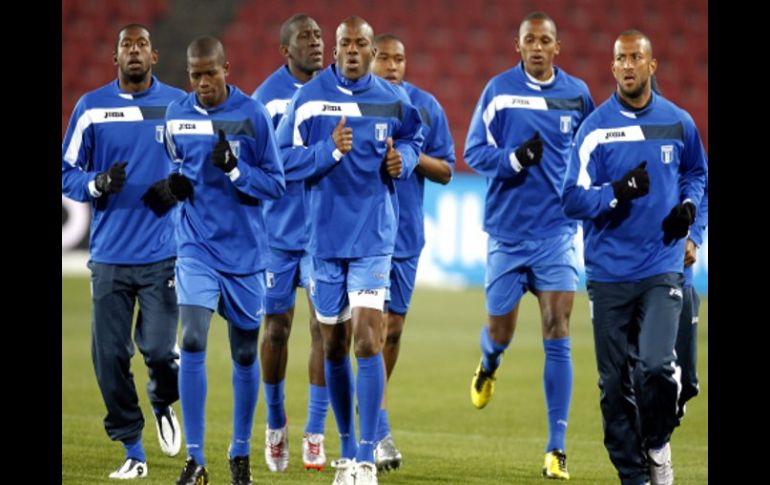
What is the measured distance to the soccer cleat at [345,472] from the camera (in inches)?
271

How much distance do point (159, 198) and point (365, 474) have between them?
2061 mm

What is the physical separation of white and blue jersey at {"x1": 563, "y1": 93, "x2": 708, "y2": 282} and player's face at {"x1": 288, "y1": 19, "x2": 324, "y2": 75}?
7.08 feet

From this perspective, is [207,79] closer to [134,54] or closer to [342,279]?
[134,54]

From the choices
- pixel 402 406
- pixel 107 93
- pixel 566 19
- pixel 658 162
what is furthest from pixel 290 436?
pixel 566 19

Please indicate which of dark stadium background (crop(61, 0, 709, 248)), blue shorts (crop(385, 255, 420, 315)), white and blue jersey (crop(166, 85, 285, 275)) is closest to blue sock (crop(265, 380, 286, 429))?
blue shorts (crop(385, 255, 420, 315))

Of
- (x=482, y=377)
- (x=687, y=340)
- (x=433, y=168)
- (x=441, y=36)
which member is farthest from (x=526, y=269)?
(x=441, y=36)

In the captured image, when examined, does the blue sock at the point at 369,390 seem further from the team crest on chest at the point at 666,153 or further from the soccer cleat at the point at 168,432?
the team crest on chest at the point at 666,153

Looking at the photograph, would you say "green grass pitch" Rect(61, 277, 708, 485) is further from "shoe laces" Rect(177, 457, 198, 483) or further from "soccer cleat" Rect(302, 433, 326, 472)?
"shoe laces" Rect(177, 457, 198, 483)

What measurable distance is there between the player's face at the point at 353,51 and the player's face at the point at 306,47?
1.16 metres

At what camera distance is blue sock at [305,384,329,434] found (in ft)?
26.2

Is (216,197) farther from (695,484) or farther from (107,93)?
(695,484)

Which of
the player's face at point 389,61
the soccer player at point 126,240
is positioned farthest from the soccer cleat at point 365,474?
the player's face at point 389,61

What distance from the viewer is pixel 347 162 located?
7.14 metres
